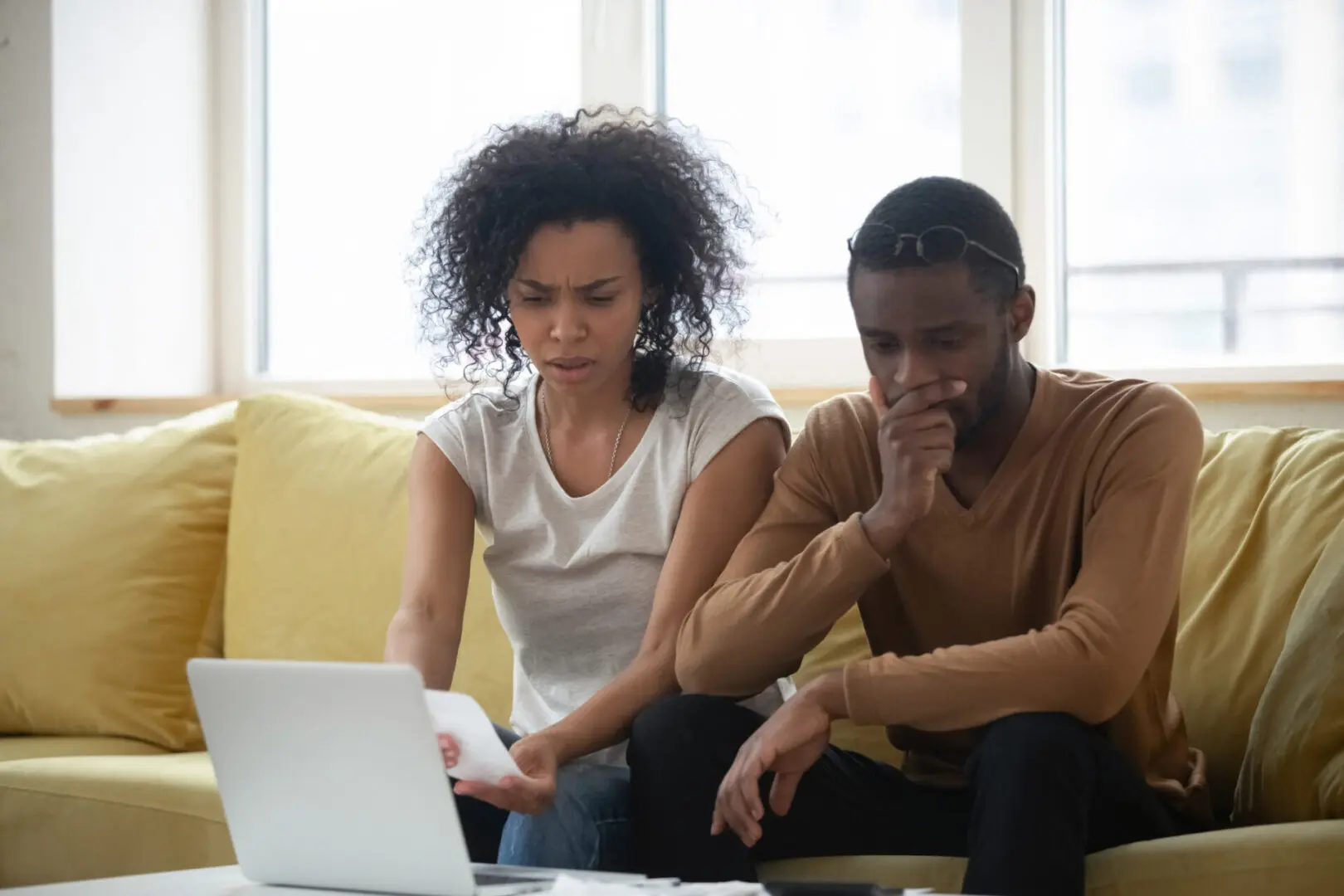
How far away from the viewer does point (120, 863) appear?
1.92m

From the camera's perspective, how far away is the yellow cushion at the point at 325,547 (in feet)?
6.90

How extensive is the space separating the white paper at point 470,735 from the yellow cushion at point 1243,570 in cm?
86

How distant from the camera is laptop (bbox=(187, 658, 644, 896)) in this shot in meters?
1.00

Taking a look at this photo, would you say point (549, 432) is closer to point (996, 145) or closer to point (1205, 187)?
point (996, 145)

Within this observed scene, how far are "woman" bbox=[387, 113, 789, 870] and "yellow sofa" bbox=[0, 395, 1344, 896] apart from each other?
0.32 meters

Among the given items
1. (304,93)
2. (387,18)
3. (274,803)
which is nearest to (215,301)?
(304,93)

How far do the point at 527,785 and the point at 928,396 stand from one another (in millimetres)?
532

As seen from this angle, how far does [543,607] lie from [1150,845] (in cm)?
71

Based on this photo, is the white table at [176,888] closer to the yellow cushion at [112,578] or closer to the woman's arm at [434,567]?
the woman's arm at [434,567]

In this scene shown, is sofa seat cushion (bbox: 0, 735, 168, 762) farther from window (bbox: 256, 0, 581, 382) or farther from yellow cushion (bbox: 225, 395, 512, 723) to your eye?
window (bbox: 256, 0, 581, 382)

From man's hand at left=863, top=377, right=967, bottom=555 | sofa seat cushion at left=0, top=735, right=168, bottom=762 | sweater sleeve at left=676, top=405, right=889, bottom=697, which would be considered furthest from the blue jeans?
sofa seat cushion at left=0, top=735, right=168, bottom=762

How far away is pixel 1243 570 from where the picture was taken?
1726 millimetres

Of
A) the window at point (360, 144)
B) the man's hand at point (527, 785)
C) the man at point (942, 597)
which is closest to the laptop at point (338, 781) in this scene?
the man's hand at point (527, 785)

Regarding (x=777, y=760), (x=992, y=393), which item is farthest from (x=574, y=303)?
(x=777, y=760)
